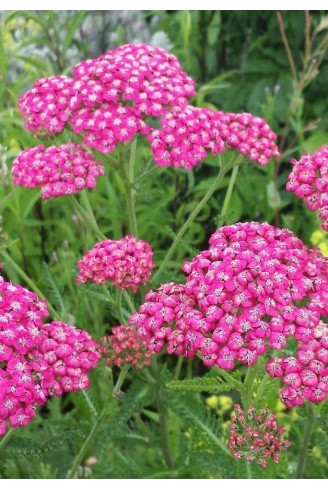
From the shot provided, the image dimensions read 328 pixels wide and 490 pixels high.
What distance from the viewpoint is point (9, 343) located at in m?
Result: 1.62

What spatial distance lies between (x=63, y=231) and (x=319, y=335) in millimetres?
1619

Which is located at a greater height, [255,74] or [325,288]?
[325,288]

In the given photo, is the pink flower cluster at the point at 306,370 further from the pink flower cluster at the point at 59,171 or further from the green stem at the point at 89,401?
the pink flower cluster at the point at 59,171

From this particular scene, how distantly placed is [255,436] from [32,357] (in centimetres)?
47

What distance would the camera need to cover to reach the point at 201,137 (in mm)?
2027

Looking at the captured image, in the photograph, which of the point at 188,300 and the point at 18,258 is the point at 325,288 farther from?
the point at 18,258

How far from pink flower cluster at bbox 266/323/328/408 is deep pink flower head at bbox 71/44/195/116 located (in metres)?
0.71

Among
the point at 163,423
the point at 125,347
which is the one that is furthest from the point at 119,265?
the point at 163,423

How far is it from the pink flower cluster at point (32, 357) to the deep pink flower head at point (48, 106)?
511 mm

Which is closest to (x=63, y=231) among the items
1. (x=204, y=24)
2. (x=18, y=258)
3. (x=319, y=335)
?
(x=18, y=258)

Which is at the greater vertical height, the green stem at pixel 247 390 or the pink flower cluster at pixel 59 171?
the pink flower cluster at pixel 59 171

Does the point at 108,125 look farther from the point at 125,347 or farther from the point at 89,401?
the point at 89,401

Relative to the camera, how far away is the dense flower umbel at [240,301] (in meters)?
1.59

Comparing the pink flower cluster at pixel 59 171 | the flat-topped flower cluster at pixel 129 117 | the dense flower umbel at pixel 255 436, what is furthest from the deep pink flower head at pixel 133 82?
the dense flower umbel at pixel 255 436
